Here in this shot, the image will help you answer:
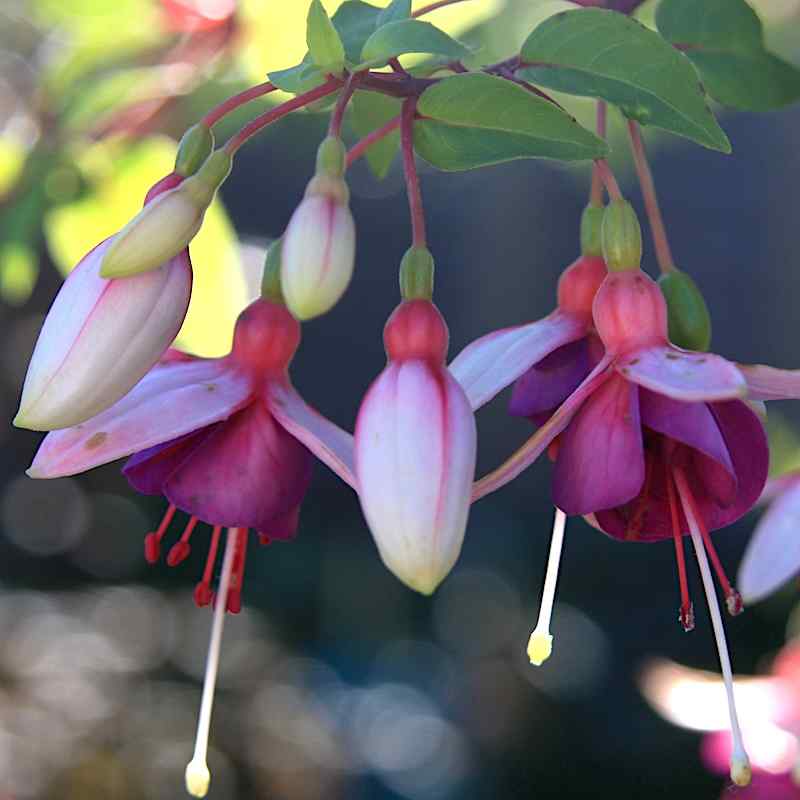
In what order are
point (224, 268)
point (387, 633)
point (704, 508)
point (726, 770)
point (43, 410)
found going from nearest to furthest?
point (43, 410)
point (704, 508)
point (224, 268)
point (726, 770)
point (387, 633)

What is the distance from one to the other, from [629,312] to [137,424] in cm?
26

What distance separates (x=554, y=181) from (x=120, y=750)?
1885mm

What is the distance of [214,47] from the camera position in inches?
47.8

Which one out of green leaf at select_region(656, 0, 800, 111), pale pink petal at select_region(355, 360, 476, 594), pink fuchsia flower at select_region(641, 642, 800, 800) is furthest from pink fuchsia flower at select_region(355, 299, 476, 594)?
pink fuchsia flower at select_region(641, 642, 800, 800)

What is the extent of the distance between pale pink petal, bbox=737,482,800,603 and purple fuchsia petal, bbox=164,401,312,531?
0.41 meters

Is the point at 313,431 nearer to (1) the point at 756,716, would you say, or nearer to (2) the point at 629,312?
(2) the point at 629,312

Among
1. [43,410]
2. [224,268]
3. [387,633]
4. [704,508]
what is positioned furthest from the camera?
[387,633]

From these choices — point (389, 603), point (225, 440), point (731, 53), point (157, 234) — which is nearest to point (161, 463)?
point (225, 440)

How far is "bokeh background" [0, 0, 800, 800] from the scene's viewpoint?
8.68 feet

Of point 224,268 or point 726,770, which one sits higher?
point 224,268

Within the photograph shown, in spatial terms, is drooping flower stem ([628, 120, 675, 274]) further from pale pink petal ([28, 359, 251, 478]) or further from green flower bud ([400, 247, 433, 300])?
pale pink petal ([28, 359, 251, 478])

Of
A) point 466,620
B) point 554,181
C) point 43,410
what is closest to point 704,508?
point 43,410

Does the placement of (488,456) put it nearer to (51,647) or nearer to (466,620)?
(466,620)

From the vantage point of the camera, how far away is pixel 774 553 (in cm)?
90
